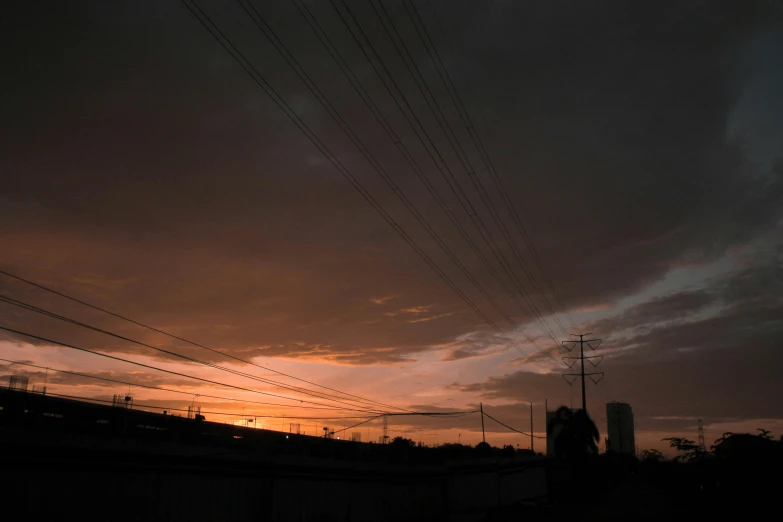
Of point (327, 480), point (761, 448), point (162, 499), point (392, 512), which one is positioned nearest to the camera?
point (162, 499)

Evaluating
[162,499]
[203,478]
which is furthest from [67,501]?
[203,478]

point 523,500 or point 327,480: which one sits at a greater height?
point 327,480

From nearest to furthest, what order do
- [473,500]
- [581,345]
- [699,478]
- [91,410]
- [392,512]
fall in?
[392,512]
[91,410]
[473,500]
[699,478]
[581,345]

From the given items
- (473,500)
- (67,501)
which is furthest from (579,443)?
(67,501)

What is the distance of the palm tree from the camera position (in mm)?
77562

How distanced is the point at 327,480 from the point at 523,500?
35917mm

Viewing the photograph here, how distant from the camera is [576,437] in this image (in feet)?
256

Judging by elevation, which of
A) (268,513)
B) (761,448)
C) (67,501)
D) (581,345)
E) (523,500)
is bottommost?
(523,500)

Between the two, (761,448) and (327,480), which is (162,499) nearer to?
(327,480)

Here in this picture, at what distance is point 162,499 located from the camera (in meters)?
19.5

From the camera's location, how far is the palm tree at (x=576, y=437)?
7756cm

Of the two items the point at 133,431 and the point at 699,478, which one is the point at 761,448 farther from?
the point at 133,431

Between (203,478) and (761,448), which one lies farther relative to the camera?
(761,448)

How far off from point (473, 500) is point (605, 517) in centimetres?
1075
